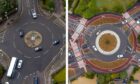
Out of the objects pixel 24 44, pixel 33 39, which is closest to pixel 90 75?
pixel 33 39

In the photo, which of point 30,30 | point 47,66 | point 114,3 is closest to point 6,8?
point 30,30

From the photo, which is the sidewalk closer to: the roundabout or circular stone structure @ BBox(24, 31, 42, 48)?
the roundabout

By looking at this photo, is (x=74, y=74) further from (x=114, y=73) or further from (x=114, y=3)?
(x=114, y=3)

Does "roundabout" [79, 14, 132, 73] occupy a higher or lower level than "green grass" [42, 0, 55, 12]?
lower

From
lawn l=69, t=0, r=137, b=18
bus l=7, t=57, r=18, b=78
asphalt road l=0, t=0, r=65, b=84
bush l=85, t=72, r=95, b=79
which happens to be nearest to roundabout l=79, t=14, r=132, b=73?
bush l=85, t=72, r=95, b=79

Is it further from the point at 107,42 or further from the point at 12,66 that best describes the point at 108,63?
the point at 12,66

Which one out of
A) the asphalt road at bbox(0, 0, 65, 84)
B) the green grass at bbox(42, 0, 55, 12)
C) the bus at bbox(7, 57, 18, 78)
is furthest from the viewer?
the green grass at bbox(42, 0, 55, 12)
